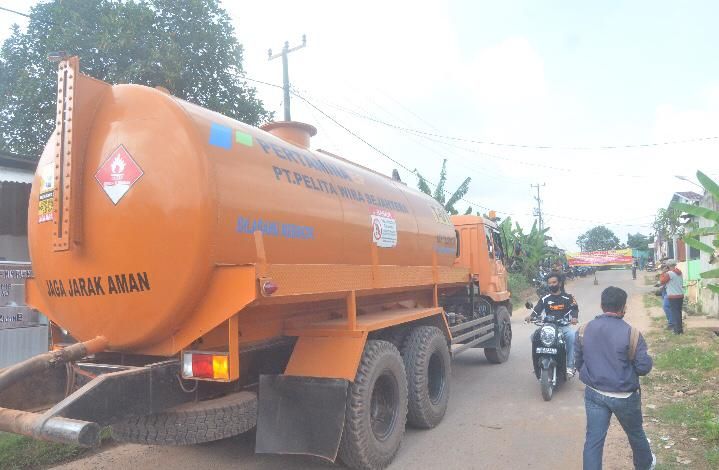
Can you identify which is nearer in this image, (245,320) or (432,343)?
(245,320)

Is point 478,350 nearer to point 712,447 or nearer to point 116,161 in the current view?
point 712,447

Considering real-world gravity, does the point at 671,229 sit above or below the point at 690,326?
Answer: above

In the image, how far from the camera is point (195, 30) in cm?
1457

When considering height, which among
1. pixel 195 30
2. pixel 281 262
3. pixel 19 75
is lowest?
pixel 281 262

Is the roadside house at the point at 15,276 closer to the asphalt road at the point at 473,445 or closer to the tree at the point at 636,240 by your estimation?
the asphalt road at the point at 473,445

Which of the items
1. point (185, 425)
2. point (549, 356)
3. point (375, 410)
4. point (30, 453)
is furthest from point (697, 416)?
point (30, 453)

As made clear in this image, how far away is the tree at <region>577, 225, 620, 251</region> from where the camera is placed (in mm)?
91375

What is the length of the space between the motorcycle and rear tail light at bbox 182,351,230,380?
4599 mm

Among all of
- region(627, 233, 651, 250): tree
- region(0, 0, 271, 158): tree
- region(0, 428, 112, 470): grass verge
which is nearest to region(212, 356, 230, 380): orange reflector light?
region(0, 428, 112, 470): grass verge

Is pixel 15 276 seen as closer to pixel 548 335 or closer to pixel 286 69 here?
pixel 548 335

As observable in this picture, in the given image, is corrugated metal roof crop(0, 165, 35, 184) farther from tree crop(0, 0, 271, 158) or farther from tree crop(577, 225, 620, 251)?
tree crop(577, 225, 620, 251)

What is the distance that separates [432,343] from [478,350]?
5447 mm

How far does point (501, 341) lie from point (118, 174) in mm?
7328

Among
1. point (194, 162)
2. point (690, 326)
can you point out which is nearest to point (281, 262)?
point (194, 162)
